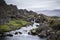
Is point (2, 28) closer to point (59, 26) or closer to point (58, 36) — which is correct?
point (59, 26)

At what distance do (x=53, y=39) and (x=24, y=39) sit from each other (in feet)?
107

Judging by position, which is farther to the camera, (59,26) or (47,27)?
(47,27)

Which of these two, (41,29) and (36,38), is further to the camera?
(41,29)

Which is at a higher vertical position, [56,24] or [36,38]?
[56,24]

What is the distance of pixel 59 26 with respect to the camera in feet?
417

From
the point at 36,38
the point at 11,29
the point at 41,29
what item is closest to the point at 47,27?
the point at 41,29

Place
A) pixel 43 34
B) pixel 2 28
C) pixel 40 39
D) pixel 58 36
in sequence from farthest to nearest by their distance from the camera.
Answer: pixel 2 28 < pixel 43 34 < pixel 40 39 < pixel 58 36

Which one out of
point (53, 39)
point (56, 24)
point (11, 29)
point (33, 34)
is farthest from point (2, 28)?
point (53, 39)

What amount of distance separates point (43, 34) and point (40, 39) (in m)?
14.0

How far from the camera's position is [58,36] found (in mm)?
104875

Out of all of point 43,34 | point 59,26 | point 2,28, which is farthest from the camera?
point 2,28

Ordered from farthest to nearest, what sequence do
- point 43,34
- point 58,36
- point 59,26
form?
1. point 43,34
2. point 59,26
3. point 58,36


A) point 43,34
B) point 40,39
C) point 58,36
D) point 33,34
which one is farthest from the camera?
point 33,34

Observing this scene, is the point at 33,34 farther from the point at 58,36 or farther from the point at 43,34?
the point at 58,36
